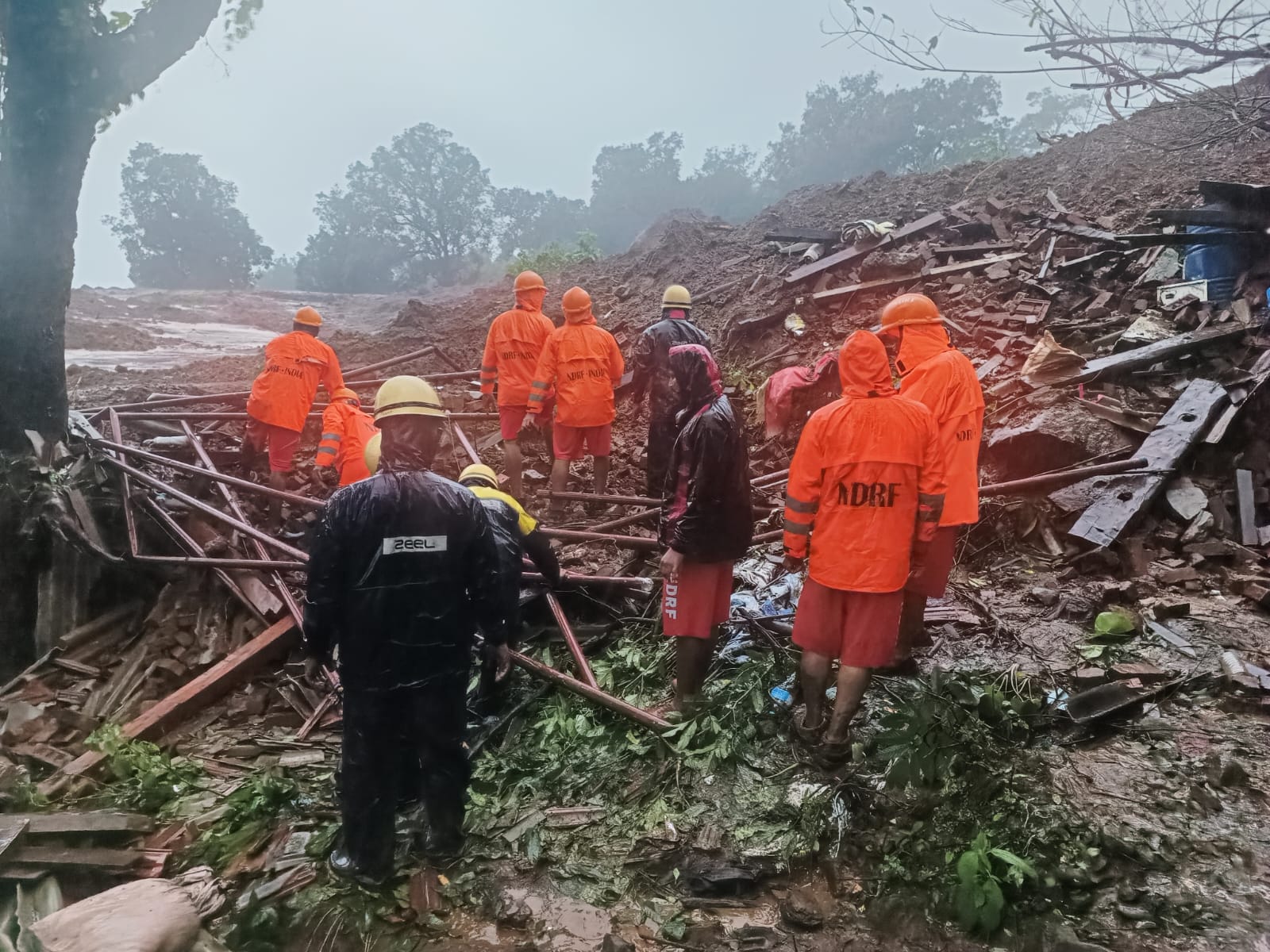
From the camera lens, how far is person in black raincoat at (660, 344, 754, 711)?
3.56 m

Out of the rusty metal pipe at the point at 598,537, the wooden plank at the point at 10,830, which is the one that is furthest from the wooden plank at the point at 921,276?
the wooden plank at the point at 10,830

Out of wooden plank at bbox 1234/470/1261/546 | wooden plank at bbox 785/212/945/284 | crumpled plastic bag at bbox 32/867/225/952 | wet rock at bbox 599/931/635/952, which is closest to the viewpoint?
crumpled plastic bag at bbox 32/867/225/952

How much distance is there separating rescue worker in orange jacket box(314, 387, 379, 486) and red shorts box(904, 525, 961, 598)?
3994 mm

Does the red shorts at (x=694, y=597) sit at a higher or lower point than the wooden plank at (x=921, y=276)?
lower

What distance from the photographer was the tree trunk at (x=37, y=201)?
5594 mm

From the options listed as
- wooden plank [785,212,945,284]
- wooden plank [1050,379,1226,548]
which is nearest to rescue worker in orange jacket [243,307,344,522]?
wooden plank [1050,379,1226,548]

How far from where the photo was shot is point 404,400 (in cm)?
294

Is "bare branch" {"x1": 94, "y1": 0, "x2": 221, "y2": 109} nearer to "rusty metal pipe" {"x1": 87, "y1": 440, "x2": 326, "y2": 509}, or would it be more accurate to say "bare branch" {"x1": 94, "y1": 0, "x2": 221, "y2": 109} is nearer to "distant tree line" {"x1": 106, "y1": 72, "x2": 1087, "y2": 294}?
"rusty metal pipe" {"x1": 87, "y1": 440, "x2": 326, "y2": 509}

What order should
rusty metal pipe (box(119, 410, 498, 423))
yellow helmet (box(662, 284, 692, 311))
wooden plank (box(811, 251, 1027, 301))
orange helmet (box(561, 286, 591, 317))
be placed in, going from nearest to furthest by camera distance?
orange helmet (box(561, 286, 591, 317)) < yellow helmet (box(662, 284, 692, 311)) < rusty metal pipe (box(119, 410, 498, 423)) < wooden plank (box(811, 251, 1027, 301))

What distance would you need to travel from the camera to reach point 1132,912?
2.55 metres

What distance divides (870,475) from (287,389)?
18.6 feet

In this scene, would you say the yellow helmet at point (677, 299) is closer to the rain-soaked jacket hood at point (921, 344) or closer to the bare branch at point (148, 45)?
the rain-soaked jacket hood at point (921, 344)

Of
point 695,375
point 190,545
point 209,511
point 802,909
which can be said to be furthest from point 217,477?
point 802,909

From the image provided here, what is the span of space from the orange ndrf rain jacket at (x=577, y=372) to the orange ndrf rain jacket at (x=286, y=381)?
81.6 inches
